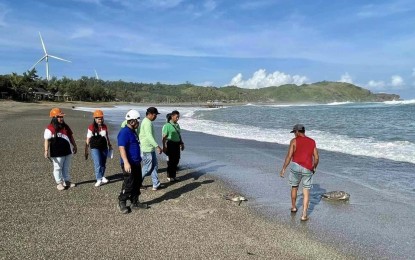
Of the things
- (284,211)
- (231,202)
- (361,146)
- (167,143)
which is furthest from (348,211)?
(361,146)

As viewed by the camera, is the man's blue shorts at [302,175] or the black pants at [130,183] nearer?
the black pants at [130,183]

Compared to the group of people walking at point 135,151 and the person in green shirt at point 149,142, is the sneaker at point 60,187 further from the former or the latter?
Result: the person in green shirt at point 149,142

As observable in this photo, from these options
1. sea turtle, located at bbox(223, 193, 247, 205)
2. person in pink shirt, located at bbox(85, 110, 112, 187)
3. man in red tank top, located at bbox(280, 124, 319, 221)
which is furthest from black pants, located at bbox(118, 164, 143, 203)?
man in red tank top, located at bbox(280, 124, 319, 221)

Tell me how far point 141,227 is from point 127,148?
4.89 feet

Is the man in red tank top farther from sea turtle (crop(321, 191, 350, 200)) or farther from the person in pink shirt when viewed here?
the person in pink shirt

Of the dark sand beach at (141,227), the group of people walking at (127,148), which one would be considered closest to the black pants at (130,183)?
the group of people walking at (127,148)

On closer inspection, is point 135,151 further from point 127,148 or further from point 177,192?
point 177,192

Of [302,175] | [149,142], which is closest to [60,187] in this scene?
[149,142]

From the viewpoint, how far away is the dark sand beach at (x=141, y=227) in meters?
5.20

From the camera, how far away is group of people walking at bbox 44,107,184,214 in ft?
22.5

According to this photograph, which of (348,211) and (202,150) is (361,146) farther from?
(348,211)

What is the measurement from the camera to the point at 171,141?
9.61 m

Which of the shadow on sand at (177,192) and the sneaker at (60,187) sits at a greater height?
the sneaker at (60,187)

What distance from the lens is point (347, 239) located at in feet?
19.3
